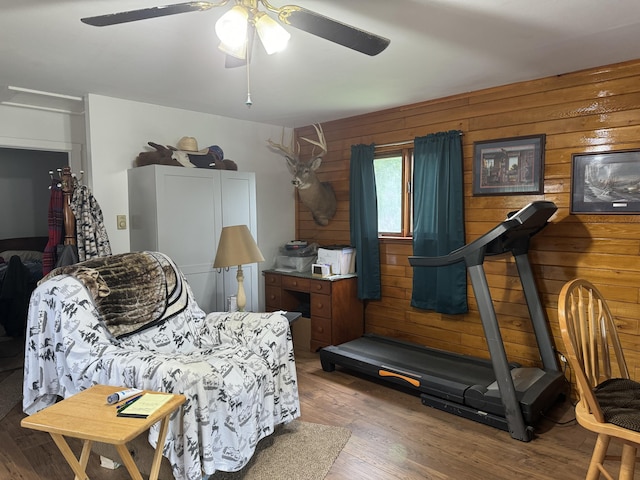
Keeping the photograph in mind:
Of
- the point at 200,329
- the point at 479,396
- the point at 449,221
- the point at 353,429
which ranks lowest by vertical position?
the point at 353,429

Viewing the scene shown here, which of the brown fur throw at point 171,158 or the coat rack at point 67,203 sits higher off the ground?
the brown fur throw at point 171,158

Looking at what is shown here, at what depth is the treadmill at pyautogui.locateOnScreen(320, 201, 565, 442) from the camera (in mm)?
2480

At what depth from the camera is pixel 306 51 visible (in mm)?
2469

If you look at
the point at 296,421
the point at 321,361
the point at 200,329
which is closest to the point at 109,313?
the point at 200,329

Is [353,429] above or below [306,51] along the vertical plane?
below

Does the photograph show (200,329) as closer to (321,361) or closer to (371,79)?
(321,361)

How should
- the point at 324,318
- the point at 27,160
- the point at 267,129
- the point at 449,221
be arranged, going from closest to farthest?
the point at 449,221 → the point at 324,318 → the point at 267,129 → the point at 27,160

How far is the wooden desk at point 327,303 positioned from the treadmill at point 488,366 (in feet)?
1.24

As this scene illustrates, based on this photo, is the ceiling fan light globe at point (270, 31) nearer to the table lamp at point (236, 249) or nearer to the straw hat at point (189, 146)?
the table lamp at point (236, 249)

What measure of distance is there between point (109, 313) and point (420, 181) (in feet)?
8.33

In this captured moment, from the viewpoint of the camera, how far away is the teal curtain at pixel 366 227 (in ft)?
13.0

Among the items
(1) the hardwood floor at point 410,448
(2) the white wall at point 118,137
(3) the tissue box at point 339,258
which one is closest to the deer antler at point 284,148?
(2) the white wall at point 118,137

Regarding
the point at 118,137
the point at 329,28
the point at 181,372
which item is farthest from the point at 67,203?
the point at 329,28

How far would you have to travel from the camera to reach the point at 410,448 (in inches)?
93.7
